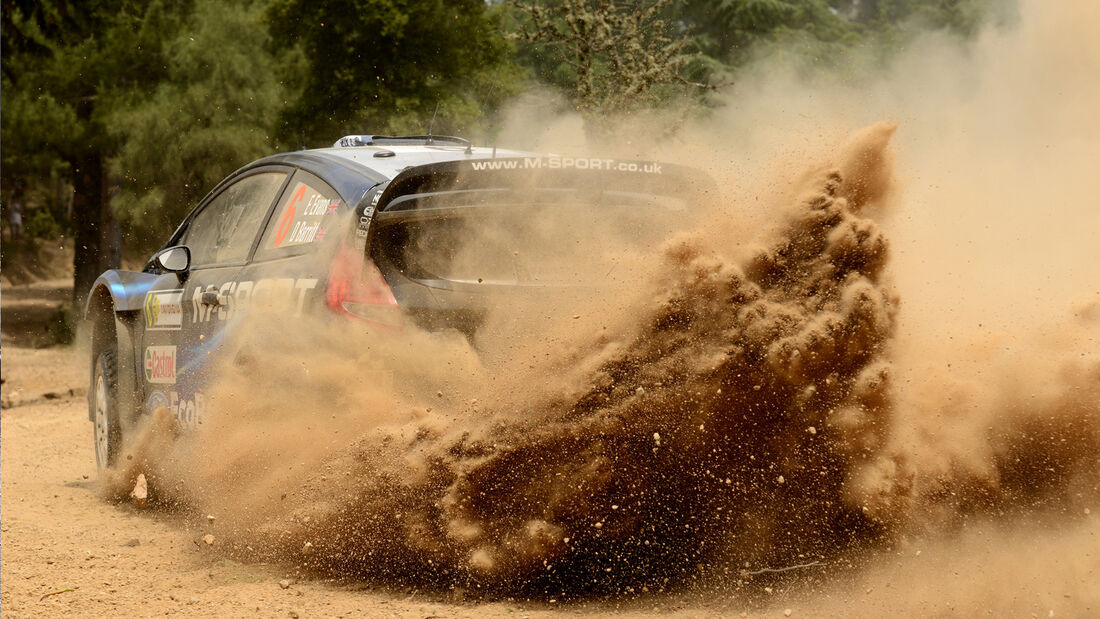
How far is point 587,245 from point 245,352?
1.72 meters

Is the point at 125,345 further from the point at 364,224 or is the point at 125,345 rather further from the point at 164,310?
the point at 364,224

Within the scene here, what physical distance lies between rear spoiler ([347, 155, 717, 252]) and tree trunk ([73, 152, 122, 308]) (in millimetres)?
21090

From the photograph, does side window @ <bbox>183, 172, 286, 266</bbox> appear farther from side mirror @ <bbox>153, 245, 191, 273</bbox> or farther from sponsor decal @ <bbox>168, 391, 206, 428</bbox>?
sponsor decal @ <bbox>168, 391, 206, 428</bbox>

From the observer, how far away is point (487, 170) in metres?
4.58

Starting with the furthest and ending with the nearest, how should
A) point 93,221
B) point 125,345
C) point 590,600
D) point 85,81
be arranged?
1. point 93,221
2. point 85,81
3. point 125,345
4. point 590,600

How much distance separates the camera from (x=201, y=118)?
21.0 metres

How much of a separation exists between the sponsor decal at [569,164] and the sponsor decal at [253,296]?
2.89 ft

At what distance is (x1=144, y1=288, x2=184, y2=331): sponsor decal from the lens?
611 centimetres

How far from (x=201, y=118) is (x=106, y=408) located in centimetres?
1519

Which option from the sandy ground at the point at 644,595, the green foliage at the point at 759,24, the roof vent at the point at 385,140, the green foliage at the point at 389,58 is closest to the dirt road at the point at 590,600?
the sandy ground at the point at 644,595

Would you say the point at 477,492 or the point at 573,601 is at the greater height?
the point at 477,492

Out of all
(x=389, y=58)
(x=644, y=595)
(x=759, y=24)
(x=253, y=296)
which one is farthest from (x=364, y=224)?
(x=759, y=24)

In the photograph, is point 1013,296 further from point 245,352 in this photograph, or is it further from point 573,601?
point 245,352

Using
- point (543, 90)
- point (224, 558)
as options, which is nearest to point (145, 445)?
point (224, 558)
